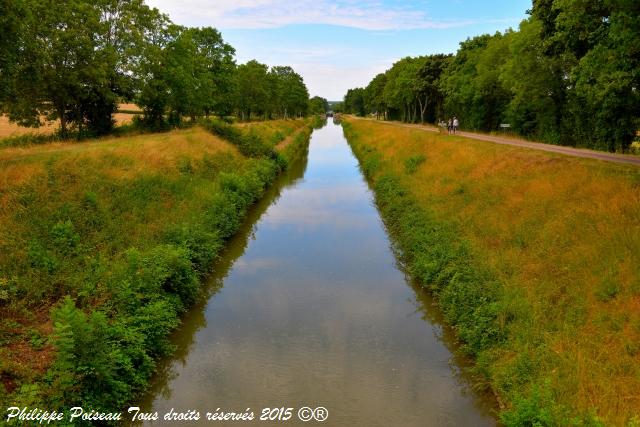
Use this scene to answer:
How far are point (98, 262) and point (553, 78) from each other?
3242 cm

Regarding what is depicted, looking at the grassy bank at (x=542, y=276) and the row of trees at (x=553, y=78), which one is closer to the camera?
the grassy bank at (x=542, y=276)

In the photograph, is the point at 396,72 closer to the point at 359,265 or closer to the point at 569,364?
the point at 359,265

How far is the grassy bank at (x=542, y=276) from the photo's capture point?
320 inches

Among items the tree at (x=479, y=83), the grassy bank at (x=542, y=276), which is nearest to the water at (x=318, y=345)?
the grassy bank at (x=542, y=276)

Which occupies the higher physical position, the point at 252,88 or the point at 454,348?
the point at 252,88

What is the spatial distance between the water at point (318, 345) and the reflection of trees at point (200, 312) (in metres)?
0.04

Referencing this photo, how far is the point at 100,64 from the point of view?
1235 inches

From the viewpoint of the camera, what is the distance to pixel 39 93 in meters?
28.7

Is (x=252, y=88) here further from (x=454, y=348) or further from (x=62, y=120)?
(x=454, y=348)

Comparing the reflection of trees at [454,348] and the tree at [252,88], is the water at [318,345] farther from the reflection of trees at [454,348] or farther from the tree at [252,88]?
the tree at [252,88]

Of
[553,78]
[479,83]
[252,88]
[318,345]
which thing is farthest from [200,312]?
[252,88]

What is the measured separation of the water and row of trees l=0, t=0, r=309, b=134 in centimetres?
1459

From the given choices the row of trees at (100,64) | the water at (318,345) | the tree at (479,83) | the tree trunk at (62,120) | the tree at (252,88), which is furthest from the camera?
the tree at (252,88)

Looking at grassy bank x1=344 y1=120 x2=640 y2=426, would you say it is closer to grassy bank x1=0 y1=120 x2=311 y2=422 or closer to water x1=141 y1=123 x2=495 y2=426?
water x1=141 y1=123 x2=495 y2=426
